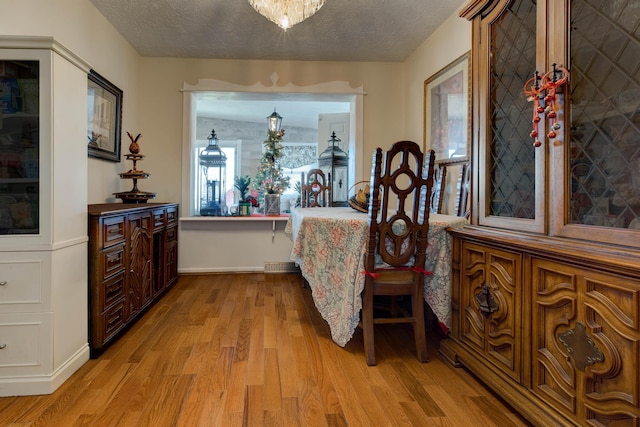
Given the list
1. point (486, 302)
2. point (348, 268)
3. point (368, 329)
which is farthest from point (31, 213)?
point (486, 302)

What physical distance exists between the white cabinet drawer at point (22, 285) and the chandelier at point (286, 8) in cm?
190

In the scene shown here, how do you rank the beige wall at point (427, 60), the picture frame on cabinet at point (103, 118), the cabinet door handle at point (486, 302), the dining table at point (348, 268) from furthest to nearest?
1. the beige wall at point (427, 60)
2. the picture frame on cabinet at point (103, 118)
3. the dining table at point (348, 268)
4. the cabinet door handle at point (486, 302)

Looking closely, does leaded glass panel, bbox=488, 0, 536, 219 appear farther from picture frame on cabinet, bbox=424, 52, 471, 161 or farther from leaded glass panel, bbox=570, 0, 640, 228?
picture frame on cabinet, bbox=424, 52, 471, 161

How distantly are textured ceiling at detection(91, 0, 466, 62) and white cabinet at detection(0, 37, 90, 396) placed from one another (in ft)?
5.22

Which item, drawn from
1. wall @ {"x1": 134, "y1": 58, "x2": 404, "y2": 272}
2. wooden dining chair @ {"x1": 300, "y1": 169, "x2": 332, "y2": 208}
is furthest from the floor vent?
wooden dining chair @ {"x1": 300, "y1": 169, "x2": 332, "y2": 208}

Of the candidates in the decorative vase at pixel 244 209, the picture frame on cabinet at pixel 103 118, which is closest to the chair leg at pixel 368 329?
the picture frame on cabinet at pixel 103 118

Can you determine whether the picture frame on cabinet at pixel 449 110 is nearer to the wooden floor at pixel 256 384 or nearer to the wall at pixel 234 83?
the wall at pixel 234 83

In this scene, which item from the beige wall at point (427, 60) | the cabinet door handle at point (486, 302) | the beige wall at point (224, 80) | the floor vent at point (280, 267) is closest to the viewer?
the cabinet door handle at point (486, 302)

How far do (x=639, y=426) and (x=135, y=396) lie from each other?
6.20 ft

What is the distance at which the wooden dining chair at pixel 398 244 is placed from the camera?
6.40ft

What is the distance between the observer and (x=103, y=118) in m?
3.15

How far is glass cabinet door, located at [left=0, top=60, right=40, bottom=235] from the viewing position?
173cm

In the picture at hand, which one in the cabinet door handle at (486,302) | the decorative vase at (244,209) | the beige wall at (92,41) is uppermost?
the beige wall at (92,41)

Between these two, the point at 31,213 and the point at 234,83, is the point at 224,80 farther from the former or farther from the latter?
the point at 31,213
